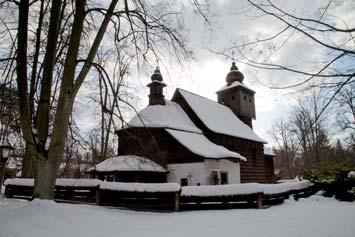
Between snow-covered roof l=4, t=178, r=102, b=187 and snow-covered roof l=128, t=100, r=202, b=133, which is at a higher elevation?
snow-covered roof l=128, t=100, r=202, b=133

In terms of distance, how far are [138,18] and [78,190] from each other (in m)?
10.3

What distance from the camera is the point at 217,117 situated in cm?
2867

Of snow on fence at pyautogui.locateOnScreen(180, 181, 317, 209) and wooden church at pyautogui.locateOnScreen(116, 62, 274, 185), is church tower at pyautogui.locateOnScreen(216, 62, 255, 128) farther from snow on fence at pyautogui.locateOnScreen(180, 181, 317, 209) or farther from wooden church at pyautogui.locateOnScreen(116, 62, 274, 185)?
snow on fence at pyautogui.locateOnScreen(180, 181, 317, 209)

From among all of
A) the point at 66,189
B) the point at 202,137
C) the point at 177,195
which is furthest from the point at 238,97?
the point at 66,189

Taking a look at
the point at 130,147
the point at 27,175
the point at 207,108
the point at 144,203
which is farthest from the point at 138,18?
the point at 207,108

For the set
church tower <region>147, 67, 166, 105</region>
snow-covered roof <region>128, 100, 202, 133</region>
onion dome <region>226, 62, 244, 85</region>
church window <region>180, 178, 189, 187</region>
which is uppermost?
onion dome <region>226, 62, 244, 85</region>

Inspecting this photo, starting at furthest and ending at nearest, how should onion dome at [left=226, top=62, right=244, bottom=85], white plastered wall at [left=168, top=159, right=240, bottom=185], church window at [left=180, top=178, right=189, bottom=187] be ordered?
onion dome at [left=226, top=62, right=244, bottom=85]
church window at [left=180, top=178, right=189, bottom=187]
white plastered wall at [left=168, top=159, right=240, bottom=185]

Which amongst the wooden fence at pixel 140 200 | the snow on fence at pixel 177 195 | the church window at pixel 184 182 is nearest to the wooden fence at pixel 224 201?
the snow on fence at pixel 177 195

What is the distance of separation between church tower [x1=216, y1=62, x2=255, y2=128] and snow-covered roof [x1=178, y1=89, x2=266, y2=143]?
1504mm

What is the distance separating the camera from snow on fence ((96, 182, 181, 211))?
12.9 metres

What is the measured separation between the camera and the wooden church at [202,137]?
823 inches

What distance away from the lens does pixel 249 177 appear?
27.2m

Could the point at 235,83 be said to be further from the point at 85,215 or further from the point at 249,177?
the point at 85,215

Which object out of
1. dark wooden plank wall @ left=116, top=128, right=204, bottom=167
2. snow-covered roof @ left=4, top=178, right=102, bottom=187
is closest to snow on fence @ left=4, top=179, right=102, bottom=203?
snow-covered roof @ left=4, top=178, right=102, bottom=187
